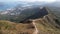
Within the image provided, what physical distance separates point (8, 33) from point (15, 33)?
7.47 ft

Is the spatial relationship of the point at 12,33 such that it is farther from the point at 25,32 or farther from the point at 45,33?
the point at 45,33

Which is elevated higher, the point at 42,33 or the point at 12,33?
the point at 12,33

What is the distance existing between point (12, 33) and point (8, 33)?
131cm

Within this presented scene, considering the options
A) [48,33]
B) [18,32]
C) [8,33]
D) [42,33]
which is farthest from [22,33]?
[48,33]

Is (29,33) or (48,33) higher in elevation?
(29,33)

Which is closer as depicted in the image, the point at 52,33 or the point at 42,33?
the point at 42,33

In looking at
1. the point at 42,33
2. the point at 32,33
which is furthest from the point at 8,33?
the point at 42,33

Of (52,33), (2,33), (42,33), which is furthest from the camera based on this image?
(52,33)

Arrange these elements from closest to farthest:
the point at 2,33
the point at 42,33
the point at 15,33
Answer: the point at 2,33 → the point at 15,33 → the point at 42,33

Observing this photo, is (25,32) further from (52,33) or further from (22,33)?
(52,33)

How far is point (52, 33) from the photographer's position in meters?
65.2

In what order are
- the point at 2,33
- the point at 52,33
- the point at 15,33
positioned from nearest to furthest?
1. the point at 2,33
2. the point at 15,33
3. the point at 52,33

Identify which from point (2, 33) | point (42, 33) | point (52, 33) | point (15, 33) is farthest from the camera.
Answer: point (52, 33)

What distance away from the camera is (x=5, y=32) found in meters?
43.0
